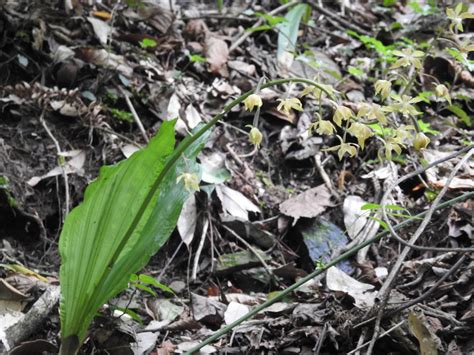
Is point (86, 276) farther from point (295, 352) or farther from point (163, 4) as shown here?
point (163, 4)

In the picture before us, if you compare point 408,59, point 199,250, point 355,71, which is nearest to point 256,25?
point 355,71

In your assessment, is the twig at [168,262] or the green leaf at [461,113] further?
the green leaf at [461,113]

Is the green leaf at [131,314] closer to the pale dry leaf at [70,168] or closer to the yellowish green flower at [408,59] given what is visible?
the pale dry leaf at [70,168]

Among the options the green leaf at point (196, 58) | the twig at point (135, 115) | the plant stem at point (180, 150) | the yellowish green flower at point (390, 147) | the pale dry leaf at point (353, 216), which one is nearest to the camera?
the plant stem at point (180, 150)

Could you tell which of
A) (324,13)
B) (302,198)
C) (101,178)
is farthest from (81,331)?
(324,13)

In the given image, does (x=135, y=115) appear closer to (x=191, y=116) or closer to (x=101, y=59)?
(x=191, y=116)

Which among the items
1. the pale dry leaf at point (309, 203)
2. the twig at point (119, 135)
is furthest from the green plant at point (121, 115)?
the pale dry leaf at point (309, 203)
